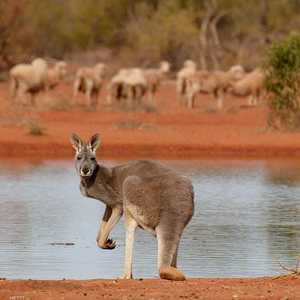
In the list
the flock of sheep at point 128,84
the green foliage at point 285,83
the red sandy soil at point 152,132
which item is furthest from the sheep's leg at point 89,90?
the green foliage at point 285,83

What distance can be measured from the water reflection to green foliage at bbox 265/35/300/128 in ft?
19.1

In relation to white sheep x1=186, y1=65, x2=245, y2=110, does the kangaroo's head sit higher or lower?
higher

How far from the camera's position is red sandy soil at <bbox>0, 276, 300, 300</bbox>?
8789mm

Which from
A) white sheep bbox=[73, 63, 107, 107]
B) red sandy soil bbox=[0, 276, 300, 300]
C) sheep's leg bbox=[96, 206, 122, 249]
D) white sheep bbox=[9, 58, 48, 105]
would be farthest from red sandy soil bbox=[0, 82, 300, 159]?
red sandy soil bbox=[0, 276, 300, 300]

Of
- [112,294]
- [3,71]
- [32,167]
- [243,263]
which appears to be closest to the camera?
[112,294]

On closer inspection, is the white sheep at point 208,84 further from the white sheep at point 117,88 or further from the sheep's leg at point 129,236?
the sheep's leg at point 129,236

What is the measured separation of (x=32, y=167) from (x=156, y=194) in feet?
41.9

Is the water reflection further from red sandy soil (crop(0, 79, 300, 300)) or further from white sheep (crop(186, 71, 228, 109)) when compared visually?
white sheep (crop(186, 71, 228, 109))

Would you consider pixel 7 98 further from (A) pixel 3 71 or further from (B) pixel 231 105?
(A) pixel 3 71

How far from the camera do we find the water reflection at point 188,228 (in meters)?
12.0

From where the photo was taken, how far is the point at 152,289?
9242 millimetres

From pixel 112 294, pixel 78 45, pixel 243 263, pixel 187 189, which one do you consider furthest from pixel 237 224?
pixel 78 45

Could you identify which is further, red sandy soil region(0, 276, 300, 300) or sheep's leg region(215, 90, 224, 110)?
sheep's leg region(215, 90, 224, 110)

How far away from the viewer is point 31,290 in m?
9.10
